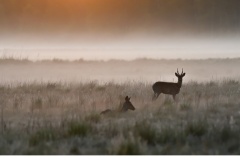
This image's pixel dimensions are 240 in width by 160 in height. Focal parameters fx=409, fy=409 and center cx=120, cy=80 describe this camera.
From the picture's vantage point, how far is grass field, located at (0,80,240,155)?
5.85m

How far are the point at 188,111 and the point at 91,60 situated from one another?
2383 centimetres

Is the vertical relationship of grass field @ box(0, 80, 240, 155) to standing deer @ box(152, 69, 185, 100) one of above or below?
below

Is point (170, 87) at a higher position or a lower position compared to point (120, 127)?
higher

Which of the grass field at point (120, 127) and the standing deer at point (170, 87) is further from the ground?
the standing deer at point (170, 87)

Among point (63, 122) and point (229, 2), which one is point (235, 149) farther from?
point (229, 2)

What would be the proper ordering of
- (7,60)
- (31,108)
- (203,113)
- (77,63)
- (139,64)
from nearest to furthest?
(203,113) → (31,108) → (7,60) → (77,63) → (139,64)

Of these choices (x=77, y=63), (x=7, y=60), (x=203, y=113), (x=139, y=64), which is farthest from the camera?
(x=139, y=64)

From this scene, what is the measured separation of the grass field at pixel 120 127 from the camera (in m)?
5.85

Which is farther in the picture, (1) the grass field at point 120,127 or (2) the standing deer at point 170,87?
(2) the standing deer at point 170,87

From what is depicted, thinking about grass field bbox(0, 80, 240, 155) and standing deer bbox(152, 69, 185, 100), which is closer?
grass field bbox(0, 80, 240, 155)

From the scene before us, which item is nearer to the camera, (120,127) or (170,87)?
(120,127)

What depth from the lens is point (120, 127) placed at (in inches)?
276

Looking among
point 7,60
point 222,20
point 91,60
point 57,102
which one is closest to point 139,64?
point 91,60

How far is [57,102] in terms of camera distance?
10.3 m
